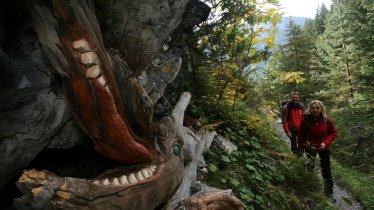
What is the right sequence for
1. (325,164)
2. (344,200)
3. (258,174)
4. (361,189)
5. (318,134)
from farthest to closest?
(361,189) < (344,200) < (325,164) < (318,134) < (258,174)

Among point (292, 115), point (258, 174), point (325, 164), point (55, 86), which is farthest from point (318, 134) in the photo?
point (55, 86)

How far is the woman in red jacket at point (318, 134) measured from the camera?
7503mm

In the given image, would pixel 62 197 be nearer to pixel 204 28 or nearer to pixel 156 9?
pixel 156 9

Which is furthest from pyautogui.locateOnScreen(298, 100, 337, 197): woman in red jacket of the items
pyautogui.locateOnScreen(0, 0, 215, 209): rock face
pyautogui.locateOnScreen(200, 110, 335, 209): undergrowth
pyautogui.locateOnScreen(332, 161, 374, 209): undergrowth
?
pyautogui.locateOnScreen(0, 0, 215, 209): rock face

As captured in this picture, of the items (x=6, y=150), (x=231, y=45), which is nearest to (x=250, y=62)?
(x=231, y=45)

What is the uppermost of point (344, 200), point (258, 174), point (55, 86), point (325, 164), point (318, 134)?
point (55, 86)

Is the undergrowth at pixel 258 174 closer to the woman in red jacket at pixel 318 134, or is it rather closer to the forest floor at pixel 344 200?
the woman in red jacket at pixel 318 134

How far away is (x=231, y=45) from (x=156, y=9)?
9.64 feet

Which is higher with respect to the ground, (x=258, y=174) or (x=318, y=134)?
(x=318, y=134)

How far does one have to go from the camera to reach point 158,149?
14.1 ft

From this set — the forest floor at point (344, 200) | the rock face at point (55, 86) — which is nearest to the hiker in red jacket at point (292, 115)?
the forest floor at point (344, 200)

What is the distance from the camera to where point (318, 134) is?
760 centimetres

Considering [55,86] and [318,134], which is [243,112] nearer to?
[318,134]

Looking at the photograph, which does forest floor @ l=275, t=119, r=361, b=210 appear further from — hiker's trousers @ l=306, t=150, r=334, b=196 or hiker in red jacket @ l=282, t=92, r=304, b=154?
hiker in red jacket @ l=282, t=92, r=304, b=154
